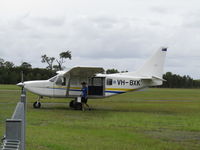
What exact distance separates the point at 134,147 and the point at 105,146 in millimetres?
721

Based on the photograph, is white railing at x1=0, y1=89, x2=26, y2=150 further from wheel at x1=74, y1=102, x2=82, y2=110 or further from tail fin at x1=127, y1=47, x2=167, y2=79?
tail fin at x1=127, y1=47, x2=167, y2=79

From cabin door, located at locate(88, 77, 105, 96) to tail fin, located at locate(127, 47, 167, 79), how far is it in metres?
2.71

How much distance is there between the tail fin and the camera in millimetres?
22797

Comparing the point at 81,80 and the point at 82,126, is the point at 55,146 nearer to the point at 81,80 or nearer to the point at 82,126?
the point at 82,126

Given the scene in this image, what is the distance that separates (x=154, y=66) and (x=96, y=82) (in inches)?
158

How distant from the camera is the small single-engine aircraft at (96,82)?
21500 mm

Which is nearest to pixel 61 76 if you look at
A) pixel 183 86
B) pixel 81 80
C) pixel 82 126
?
pixel 81 80

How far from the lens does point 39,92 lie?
21516mm

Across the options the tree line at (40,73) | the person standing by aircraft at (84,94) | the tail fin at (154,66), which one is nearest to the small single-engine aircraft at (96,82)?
the tail fin at (154,66)

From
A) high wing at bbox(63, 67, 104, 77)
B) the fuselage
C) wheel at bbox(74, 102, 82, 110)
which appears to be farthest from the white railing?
the fuselage

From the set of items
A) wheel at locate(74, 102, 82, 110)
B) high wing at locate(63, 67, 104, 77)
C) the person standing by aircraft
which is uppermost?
high wing at locate(63, 67, 104, 77)

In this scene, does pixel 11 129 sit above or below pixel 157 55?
below

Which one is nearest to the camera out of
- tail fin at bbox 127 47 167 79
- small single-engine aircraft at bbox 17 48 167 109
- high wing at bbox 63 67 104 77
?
high wing at bbox 63 67 104 77

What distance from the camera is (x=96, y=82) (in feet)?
72.1
